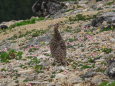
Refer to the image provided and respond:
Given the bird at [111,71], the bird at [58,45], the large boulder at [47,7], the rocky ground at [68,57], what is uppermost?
the bird at [58,45]

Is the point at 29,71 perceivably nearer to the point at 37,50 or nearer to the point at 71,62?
the point at 71,62

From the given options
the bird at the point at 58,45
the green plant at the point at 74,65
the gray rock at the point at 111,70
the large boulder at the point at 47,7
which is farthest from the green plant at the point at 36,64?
the large boulder at the point at 47,7

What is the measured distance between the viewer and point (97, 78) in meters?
15.9

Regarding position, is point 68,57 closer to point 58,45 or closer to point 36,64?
point 36,64

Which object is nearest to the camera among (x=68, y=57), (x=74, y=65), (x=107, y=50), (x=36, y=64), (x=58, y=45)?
(x=58, y=45)

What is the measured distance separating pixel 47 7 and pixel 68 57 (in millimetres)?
28345

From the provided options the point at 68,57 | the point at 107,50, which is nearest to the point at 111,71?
the point at 107,50

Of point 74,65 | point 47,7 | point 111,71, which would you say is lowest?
point 47,7

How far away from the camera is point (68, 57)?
21.0 meters

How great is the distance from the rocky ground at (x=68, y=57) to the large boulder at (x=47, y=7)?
13.7m

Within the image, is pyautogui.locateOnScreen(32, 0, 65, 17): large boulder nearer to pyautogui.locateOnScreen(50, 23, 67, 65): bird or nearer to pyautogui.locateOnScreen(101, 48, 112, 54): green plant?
pyautogui.locateOnScreen(101, 48, 112, 54): green plant

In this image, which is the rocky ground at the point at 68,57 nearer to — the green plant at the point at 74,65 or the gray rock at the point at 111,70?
the green plant at the point at 74,65

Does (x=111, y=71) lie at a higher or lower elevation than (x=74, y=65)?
higher

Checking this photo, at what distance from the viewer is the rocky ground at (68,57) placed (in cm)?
1659
